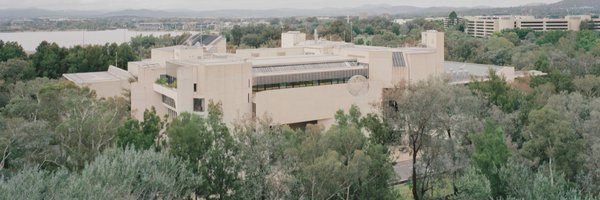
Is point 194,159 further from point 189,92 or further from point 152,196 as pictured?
point 189,92

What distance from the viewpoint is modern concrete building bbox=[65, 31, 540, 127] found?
32.6 meters

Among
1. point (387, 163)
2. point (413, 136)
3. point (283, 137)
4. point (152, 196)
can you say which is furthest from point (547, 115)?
point (152, 196)

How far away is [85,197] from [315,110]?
21.0 m

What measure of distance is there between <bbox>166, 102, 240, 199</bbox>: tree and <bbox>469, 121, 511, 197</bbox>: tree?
8.44 meters

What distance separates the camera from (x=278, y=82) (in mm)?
35594

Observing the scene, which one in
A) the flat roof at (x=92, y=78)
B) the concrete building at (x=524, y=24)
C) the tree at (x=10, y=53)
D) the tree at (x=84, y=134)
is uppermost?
the concrete building at (x=524, y=24)

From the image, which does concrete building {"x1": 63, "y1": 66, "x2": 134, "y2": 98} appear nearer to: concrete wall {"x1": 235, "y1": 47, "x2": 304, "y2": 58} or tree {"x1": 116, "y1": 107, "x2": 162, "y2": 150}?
concrete wall {"x1": 235, "y1": 47, "x2": 304, "y2": 58}

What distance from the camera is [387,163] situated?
2139 centimetres

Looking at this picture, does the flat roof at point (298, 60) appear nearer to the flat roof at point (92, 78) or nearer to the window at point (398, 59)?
the window at point (398, 59)

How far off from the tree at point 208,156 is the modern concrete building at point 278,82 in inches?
438

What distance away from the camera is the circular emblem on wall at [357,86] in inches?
1444

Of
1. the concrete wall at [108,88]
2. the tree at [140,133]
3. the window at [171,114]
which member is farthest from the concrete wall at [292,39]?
the tree at [140,133]

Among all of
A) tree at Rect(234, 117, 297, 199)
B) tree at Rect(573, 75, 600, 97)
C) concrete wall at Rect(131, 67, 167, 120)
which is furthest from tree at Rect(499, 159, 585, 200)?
concrete wall at Rect(131, 67, 167, 120)

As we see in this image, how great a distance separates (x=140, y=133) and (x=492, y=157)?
12790mm
